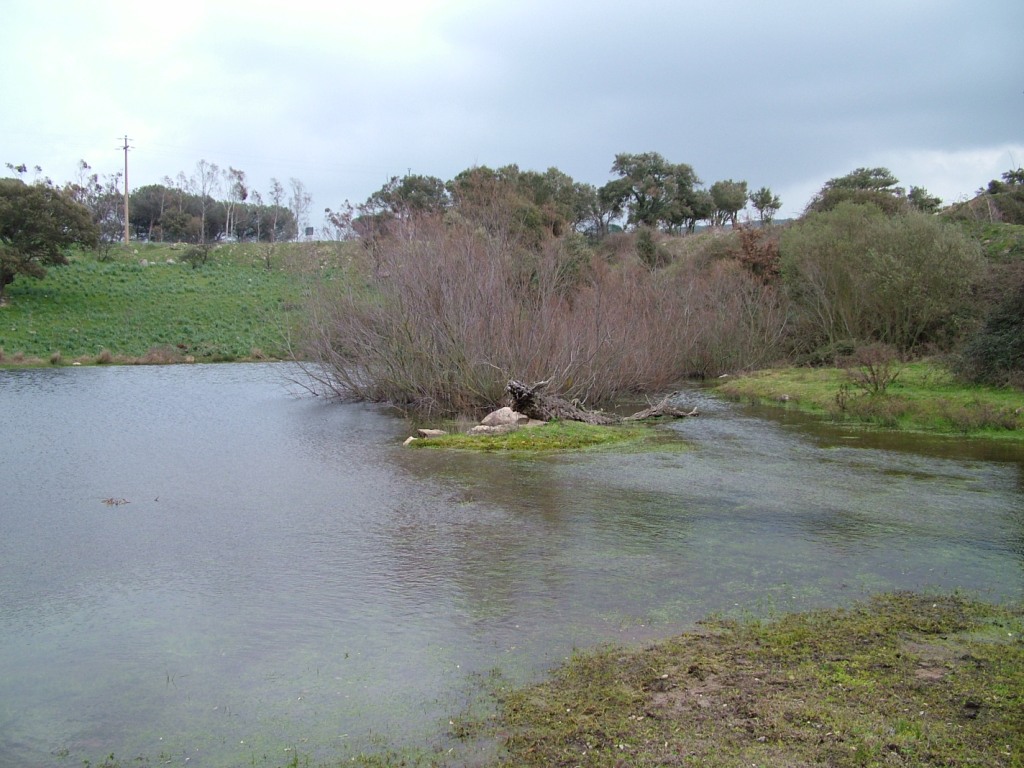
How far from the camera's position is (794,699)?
634 cm

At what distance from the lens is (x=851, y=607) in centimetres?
870

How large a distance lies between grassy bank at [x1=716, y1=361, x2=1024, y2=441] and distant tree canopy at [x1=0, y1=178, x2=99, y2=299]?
4039cm

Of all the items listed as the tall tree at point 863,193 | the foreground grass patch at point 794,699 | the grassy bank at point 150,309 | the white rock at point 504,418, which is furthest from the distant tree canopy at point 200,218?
the foreground grass patch at point 794,699

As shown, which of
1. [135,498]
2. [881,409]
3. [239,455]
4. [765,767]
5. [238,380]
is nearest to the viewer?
[765,767]

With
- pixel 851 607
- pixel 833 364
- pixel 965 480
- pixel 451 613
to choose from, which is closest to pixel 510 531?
pixel 451 613

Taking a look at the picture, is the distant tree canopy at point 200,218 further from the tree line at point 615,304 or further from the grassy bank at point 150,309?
the tree line at point 615,304

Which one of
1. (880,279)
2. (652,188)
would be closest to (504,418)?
(880,279)

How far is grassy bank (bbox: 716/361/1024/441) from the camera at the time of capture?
65.5 ft

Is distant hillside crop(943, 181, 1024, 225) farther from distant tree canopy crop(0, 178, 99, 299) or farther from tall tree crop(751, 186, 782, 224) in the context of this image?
distant tree canopy crop(0, 178, 99, 299)

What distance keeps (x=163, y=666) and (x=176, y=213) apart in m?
79.7

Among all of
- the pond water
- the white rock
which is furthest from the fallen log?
the pond water

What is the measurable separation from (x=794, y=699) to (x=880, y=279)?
28.3 meters

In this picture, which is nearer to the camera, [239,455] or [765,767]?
[765,767]

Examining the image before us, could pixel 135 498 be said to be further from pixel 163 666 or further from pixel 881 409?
pixel 881 409
